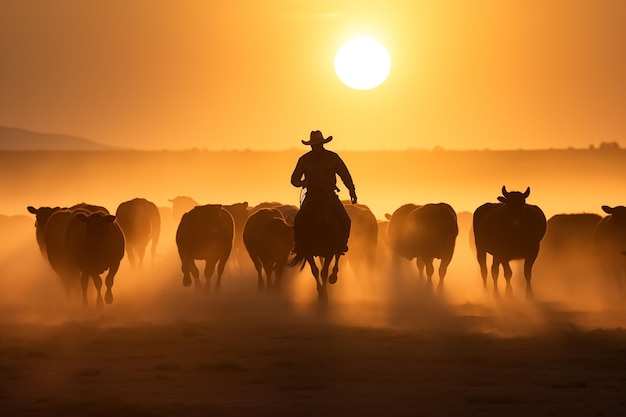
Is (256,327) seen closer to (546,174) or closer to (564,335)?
(564,335)

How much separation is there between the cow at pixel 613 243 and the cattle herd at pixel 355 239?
2 cm

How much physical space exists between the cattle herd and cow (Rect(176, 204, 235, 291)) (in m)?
0.02

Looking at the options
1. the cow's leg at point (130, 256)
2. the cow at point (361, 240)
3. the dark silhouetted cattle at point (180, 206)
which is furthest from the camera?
the dark silhouetted cattle at point (180, 206)

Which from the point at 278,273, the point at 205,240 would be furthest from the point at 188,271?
the point at 278,273

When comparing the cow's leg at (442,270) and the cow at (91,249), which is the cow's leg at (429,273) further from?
the cow at (91,249)

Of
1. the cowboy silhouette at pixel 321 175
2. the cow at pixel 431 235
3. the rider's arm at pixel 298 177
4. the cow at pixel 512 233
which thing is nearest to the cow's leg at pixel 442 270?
the cow at pixel 431 235

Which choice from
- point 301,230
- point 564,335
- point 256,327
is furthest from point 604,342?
point 301,230

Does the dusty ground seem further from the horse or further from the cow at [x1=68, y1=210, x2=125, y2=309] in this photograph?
the horse

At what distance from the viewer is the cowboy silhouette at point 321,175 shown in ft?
67.6

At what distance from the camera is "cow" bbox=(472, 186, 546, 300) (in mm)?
22688

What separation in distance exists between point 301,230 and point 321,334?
12.5 ft

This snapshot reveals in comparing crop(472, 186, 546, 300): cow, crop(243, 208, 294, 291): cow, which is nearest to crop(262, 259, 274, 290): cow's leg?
crop(243, 208, 294, 291): cow

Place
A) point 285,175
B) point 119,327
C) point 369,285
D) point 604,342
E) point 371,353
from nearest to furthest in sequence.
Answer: point 371,353, point 604,342, point 119,327, point 369,285, point 285,175

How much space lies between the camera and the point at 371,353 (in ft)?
50.8
